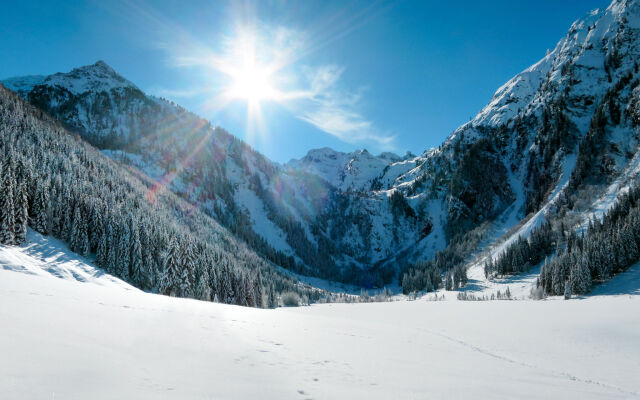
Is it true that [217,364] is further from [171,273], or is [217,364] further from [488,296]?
[488,296]

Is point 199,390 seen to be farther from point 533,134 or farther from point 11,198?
point 533,134

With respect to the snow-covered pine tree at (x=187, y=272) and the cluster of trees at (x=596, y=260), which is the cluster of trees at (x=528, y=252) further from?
the snow-covered pine tree at (x=187, y=272)

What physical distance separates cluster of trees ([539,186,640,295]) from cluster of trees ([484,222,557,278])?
968 inches

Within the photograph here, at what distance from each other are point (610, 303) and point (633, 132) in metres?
129

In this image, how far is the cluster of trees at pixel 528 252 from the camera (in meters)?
108

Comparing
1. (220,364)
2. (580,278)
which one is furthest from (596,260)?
(220,364)

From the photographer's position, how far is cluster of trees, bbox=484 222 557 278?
10850 cm

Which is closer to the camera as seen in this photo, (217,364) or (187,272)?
(217,364)

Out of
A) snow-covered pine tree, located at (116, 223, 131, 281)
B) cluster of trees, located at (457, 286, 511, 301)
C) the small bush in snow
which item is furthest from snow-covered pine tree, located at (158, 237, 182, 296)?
cluster of trees, located at (457, 286, 511, 301)

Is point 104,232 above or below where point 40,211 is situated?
below

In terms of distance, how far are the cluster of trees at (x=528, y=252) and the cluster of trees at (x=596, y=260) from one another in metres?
24.6

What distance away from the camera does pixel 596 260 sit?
74.6 m

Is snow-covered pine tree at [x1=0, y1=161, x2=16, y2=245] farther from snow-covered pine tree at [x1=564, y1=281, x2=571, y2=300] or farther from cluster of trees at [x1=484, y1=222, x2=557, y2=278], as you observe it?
cluster of trees at [x1=484, y1=222, x2=557, y2=278]

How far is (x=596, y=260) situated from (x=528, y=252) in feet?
122
